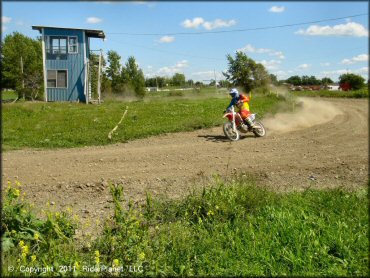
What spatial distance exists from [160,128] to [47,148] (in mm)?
3584

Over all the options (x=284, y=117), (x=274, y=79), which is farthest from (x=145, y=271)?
(x=284, y=117)

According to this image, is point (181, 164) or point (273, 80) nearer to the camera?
point (273, 80)

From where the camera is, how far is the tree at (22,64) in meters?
13.1

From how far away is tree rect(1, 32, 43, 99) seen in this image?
1313 centimetres

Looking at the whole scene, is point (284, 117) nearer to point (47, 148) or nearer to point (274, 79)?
Answer: point (274, 79)

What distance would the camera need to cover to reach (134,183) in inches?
257

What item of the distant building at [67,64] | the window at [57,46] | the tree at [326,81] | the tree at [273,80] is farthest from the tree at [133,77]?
the tree at [326,81]

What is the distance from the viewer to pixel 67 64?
8.26 meters

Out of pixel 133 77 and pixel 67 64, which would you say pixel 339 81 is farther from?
pixel 67 64

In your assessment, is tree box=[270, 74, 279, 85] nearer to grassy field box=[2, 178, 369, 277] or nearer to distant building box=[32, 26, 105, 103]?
grassy field box=[2, 178, 369, 277]

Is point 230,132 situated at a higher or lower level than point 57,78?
lower

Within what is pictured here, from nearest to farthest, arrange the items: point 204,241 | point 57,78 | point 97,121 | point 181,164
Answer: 1. point 204,241
2. point 181,164
3. point 57,78
4. point 97,121

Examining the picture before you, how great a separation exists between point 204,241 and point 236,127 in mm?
7120

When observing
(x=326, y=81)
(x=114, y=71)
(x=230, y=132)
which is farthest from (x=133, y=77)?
(x=230, y=132)
